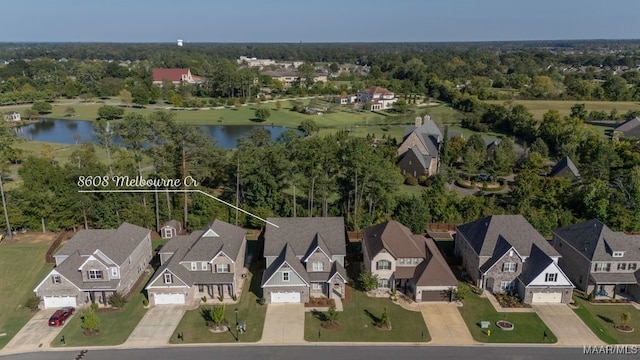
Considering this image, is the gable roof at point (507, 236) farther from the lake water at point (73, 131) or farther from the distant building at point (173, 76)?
the distant building at point (173, 76)

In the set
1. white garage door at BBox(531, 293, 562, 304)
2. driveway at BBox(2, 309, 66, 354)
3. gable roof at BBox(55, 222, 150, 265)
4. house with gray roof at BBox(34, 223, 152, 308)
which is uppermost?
gable roof at BBox(55, 222, 150, 265)

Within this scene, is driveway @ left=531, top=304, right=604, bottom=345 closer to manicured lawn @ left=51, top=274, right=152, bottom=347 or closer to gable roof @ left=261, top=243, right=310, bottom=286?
gable roof @ left=261, top=243, right=310, bottom=286

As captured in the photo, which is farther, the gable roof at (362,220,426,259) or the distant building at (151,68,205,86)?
the distant building at (151,68,205,86)

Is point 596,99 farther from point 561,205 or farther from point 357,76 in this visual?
point 561,205

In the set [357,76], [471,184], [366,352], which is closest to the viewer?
[366,352]

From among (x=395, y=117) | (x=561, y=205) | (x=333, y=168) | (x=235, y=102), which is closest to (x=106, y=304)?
(x=333, y=168)

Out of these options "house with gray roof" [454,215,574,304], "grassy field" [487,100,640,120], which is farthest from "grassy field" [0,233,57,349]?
"grassy field" [487,100,640,120]
